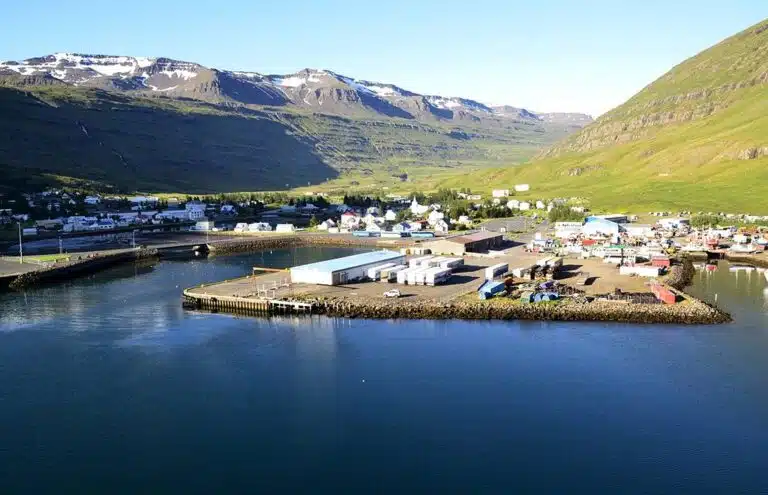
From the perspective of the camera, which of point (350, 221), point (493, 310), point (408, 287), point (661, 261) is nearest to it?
point (493, 310)

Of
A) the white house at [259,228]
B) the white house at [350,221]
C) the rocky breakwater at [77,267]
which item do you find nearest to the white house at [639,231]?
the white house at [350,221]

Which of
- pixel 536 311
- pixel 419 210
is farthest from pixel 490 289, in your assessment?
pixel 419 210

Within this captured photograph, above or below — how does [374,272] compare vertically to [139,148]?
below

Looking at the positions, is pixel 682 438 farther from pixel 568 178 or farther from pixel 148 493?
pixel 568 178

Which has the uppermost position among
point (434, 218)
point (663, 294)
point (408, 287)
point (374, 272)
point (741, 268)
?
point (434, 218)

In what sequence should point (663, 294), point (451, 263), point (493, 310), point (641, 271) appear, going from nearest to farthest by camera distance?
point (493, 310) < point (663, 294) < point (641, 271) < point (451, 263)

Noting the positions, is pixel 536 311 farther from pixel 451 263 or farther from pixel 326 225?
pixel 326 225

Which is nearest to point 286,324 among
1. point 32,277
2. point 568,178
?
point 32,277

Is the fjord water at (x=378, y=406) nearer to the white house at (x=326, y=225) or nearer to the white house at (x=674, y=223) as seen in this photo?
the white house at (x=674, y=223)
